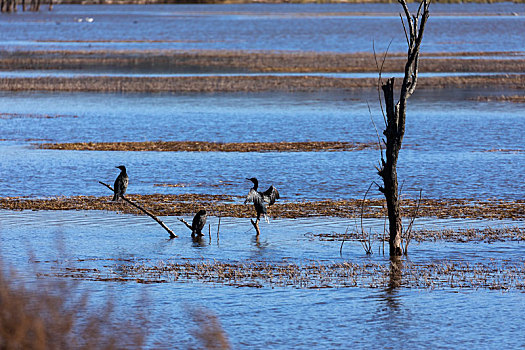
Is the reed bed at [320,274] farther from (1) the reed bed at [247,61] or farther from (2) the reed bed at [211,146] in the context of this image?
(1) the reed bed at [247,61]

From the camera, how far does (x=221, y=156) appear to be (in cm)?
2998

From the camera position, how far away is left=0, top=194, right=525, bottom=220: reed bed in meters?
21.2

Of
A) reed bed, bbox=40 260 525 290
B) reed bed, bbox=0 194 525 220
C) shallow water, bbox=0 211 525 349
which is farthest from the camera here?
reed bed, bbox=0 194 525 220

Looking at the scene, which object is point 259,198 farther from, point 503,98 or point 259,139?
point 503,98

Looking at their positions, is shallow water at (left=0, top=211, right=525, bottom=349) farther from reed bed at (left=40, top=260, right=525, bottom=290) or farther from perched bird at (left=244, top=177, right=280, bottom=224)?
perched bird at (left=244, top=177, right=280, bottom=224)

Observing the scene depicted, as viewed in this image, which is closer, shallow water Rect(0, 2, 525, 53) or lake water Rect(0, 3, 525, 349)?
lake water Rect(0, 3, 525, 349)

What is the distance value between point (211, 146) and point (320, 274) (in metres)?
16.2

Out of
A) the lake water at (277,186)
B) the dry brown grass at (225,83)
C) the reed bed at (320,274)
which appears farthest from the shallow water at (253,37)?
the reed bed at (320,274)

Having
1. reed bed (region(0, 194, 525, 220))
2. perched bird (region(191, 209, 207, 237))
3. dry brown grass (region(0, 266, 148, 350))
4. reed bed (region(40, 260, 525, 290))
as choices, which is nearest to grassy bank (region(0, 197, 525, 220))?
reed bed (region(0, 194, 525, 220))

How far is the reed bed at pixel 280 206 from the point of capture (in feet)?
69.5

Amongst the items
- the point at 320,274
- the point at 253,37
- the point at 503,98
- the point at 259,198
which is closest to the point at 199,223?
the point at 259,198

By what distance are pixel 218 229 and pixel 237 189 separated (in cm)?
576

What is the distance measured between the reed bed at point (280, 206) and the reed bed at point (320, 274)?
162 inches

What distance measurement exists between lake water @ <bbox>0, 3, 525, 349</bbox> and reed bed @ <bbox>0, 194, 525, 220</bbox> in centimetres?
55
